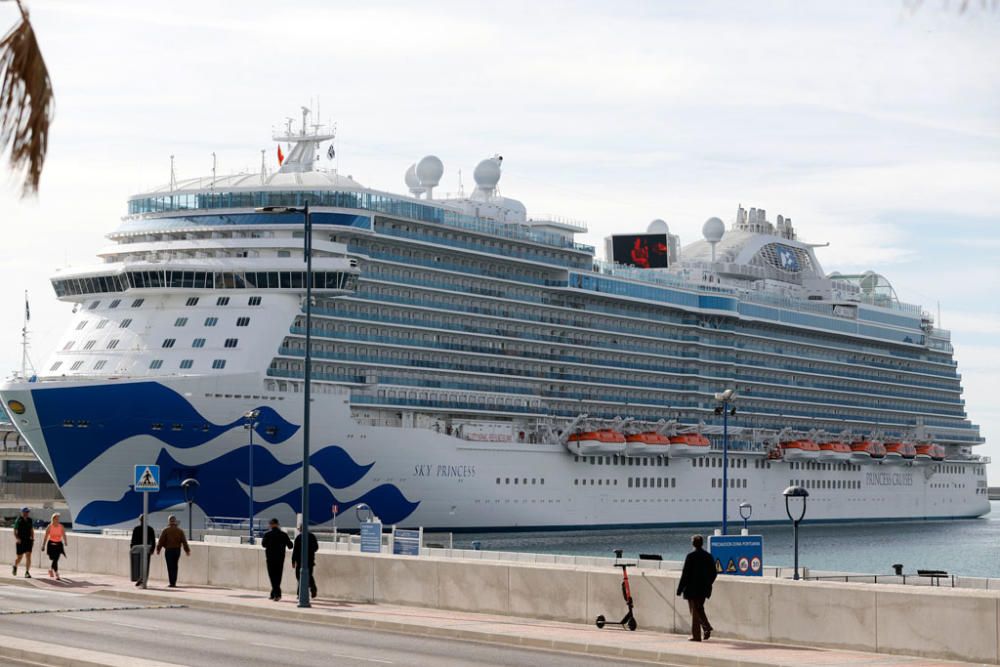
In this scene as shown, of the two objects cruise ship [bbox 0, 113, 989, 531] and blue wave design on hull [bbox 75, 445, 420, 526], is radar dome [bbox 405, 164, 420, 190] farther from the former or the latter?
blue wave design on hull [bbox 75, 445, 420, 526]

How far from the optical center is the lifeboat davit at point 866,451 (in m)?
Answer: 103

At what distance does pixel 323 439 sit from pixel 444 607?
113 feet

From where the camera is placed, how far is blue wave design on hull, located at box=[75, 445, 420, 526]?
59.0 m

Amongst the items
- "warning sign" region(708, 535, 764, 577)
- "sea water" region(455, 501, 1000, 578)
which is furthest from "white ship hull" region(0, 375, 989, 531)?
"warning sign" region(708, 535, 764, 577)

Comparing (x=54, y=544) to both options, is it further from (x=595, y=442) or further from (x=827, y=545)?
(x=827, y=545)

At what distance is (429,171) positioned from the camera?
76938mm

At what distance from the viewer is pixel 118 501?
5922cm

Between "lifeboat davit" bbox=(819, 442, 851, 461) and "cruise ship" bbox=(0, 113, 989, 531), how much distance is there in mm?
222

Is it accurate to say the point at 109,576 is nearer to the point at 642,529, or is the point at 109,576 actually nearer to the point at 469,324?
the point at 469,324

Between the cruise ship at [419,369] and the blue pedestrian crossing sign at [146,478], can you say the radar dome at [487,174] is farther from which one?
the blue pedestrian crossing sign at [146,478]

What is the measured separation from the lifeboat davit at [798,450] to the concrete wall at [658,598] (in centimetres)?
6506

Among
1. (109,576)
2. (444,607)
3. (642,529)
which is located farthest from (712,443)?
(444,607)

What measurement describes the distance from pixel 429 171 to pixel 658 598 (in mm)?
53983

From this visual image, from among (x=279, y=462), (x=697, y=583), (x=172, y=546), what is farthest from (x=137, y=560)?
(x=279, y=462)
